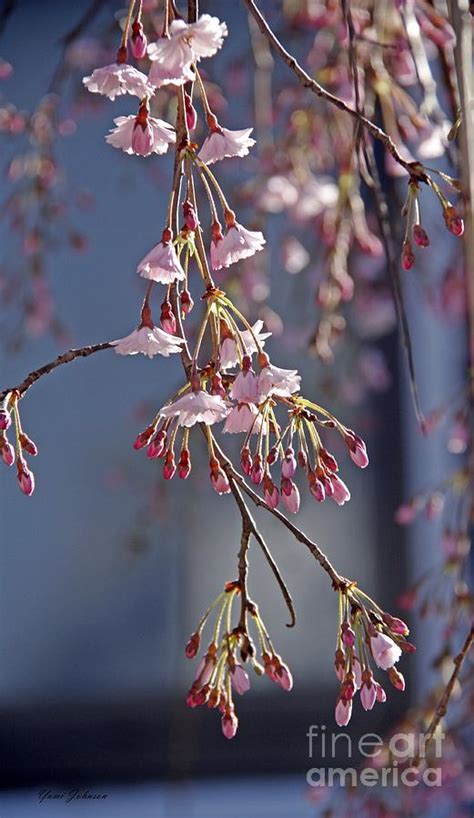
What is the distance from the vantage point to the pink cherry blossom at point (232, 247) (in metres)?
0.64

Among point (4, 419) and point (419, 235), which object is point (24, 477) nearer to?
point (4, 419)

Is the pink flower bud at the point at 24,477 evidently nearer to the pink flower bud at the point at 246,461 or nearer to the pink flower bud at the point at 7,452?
the pink flower bud at the point at 7,452

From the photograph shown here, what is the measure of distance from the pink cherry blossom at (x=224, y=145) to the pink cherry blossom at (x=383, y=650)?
0.33 m

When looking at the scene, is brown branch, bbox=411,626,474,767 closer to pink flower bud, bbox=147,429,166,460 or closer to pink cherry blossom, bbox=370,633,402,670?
pink cherry blossom, bbox=370,633,402,670

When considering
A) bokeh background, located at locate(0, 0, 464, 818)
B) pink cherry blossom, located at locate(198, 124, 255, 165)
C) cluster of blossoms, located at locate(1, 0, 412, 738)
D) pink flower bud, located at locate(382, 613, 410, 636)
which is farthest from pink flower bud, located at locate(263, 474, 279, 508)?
bokeh background, located at locate(0, 0, 464, 818)

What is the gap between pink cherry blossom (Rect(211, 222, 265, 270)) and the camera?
0.64 meters

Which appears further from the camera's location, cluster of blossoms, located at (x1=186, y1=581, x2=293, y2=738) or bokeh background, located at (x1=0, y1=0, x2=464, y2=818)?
bokeh background, located at (x1=0, y1=0, x2=464, y2=818)

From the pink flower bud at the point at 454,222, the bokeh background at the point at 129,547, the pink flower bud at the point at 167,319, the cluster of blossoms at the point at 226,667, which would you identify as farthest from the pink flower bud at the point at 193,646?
the bokeh background at the point at 129,547

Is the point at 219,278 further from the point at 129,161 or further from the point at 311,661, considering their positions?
the point at 311,661

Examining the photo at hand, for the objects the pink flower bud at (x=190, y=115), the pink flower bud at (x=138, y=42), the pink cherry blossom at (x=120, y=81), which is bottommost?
the pink flower bud at (x=190, y=115)

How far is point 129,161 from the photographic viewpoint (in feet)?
9.17

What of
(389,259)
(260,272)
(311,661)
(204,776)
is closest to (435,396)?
(311,661)

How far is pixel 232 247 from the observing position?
65cm

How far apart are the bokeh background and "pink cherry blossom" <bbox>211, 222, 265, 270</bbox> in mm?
1952
